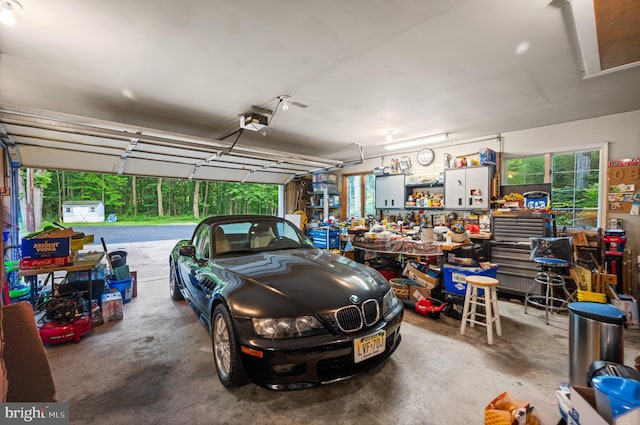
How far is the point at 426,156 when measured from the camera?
20.3 ft

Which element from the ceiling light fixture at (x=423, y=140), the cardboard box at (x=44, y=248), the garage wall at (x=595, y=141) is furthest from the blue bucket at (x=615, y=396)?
the ceiling light fixture at (x=423, y=140)

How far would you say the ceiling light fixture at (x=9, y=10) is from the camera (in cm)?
183

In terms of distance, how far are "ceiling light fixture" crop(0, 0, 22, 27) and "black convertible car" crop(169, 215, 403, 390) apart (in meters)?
2.29

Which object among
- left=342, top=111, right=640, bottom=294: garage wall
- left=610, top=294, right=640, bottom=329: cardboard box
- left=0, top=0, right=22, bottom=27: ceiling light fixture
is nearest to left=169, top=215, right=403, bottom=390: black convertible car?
left=0, top=0, right=22, bottom=27: ceiling light fixture

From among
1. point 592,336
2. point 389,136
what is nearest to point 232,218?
point 592,336

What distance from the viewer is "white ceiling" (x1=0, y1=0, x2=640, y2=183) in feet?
6.63

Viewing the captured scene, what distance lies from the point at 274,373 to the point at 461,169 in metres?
5.22

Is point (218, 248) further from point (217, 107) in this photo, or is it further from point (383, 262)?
point (383, 262)

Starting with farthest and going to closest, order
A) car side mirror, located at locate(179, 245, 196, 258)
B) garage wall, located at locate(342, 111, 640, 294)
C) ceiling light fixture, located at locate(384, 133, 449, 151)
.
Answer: ceiling light fixture, located at locate(384, 133, 449, 151) < garage wall, located at locate(342, 111, 640, 294) < car side mirror, located at locate(179, 245, 196, 258)

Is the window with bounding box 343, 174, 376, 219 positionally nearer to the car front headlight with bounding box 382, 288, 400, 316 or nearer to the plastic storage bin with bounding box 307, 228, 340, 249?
the plastic storage bin with bounding box 307, 228, 340, 249

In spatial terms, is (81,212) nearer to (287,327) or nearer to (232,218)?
(232,218)

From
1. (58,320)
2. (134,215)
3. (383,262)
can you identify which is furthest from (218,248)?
(134,215)

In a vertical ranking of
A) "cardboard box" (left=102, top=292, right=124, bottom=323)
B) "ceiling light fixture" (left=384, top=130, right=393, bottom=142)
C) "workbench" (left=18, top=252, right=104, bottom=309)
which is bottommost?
"cardboard box" (left=102, top=292, right=124, bottom=323)

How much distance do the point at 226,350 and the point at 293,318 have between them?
679 millimetres
